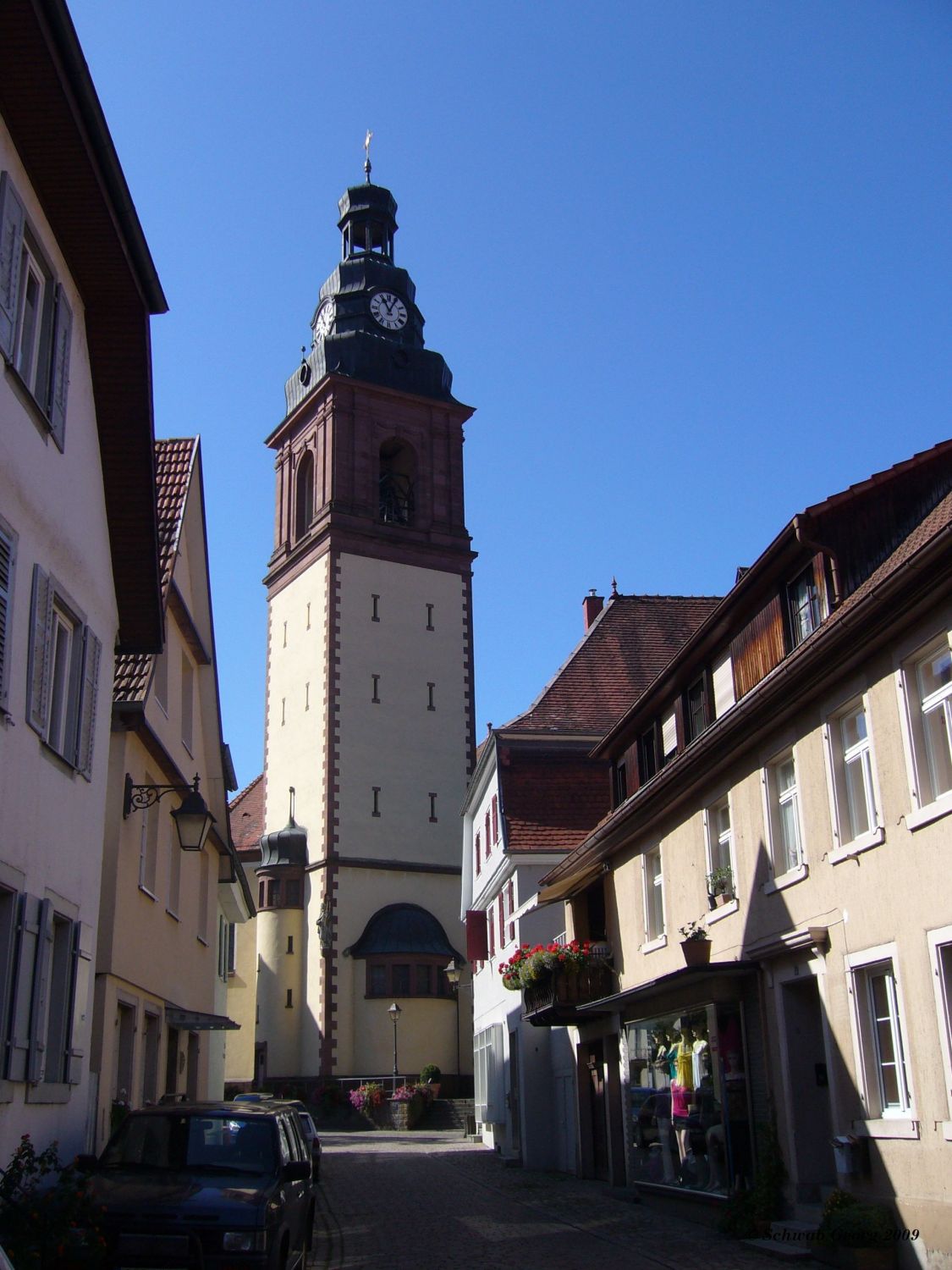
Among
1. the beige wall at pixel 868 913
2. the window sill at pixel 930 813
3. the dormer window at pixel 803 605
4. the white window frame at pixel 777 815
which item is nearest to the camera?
the window sill at pixel 930 813

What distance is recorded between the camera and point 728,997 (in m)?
16.0

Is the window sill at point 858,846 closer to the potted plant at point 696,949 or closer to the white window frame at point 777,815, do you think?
the white window frame at point 777,815

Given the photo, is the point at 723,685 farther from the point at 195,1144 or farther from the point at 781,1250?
the point at 195,1144

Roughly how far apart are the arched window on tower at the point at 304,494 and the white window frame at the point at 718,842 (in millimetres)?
41454

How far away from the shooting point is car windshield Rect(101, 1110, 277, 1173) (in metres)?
11.1

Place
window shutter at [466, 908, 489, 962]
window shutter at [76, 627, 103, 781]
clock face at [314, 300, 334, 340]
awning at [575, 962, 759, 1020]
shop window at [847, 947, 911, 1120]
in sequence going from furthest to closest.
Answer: clock face at [314, 300, 334, 340], window shutter at [466, 908, 489, 962], awning at [575, 962, 759, 1020], window shutter at [76, 627, 103, 781], shop window at [847, 947, 911, 1120]

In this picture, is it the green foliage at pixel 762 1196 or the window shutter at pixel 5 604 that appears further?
the green foliage at pixel 762 1196

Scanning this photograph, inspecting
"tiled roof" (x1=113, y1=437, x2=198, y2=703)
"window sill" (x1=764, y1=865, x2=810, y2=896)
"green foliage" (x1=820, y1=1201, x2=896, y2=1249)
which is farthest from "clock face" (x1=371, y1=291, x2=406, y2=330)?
"green foliage" (x1=820, y1=1201, x2=896, y2=1249)

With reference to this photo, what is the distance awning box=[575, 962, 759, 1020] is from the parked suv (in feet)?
16.1

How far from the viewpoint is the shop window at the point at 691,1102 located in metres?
16.0

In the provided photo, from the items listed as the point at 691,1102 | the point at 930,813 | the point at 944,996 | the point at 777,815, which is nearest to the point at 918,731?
the point at 930,813

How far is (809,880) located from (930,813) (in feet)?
9.45

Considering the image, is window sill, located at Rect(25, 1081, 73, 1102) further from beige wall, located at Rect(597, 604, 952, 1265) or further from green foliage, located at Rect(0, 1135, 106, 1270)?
beige wall, located at Rect(597, 604, 952, 1265)

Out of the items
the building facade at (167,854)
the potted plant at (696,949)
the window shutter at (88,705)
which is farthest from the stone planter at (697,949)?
the window shutter at (88,705)
